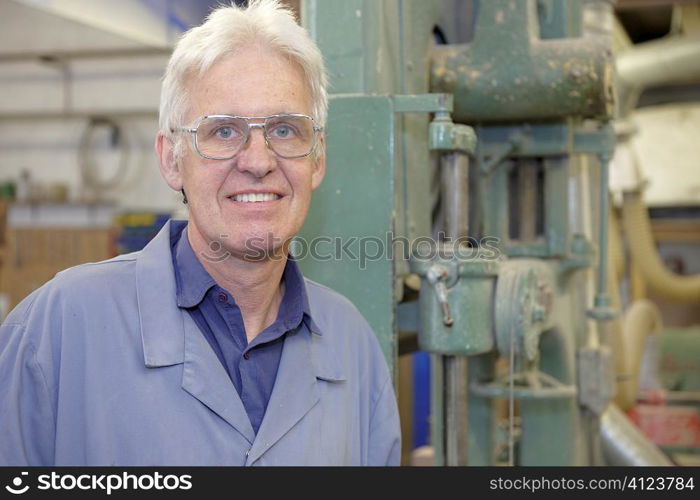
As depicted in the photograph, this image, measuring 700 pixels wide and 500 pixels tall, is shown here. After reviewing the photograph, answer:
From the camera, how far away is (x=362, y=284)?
4.25ft

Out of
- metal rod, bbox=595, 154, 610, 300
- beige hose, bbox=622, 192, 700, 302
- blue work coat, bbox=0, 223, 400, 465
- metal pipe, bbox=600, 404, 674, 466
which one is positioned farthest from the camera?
beige hose, bbox=622, 192, 700, 302

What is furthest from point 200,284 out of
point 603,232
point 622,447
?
point 622,447

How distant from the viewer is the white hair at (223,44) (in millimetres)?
950

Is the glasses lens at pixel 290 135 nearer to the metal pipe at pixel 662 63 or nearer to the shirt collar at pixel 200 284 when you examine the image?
the shirt collar at pixel 200 284

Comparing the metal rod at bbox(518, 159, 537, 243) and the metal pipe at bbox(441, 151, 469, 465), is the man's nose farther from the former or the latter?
the metal rod at bbox(518, 159, 537, 243)

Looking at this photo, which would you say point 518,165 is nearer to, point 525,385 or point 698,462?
point 525,385

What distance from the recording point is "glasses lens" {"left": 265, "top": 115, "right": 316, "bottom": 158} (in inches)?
38.2

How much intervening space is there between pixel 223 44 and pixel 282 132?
0.12m

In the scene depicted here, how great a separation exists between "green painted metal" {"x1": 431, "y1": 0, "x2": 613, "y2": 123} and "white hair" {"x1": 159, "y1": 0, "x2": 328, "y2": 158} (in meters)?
0.52

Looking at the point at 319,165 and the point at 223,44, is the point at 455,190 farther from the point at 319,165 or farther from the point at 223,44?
the point at 223,44

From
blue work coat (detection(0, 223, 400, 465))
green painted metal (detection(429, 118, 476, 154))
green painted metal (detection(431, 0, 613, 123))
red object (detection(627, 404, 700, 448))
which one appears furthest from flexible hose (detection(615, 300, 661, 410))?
blue work coat (detection(0, 223, 400, 465))

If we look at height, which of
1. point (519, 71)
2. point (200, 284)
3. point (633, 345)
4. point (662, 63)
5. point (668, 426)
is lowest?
point (668, 426)

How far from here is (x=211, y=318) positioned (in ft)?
3.25

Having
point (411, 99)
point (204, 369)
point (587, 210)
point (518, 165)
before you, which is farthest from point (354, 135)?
point (587, 210)
